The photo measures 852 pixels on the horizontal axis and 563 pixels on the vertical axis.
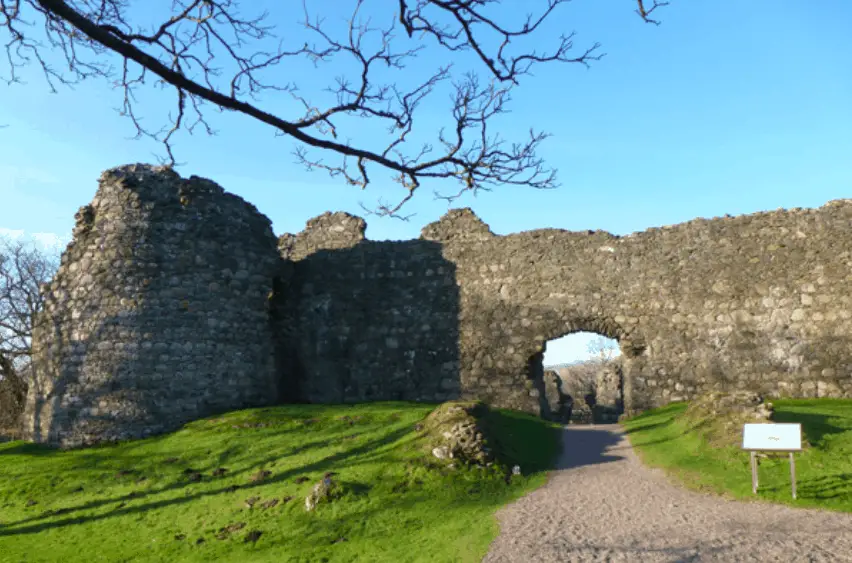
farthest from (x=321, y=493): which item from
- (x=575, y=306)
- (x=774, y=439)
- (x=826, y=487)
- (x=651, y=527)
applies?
(x=575, y=306)

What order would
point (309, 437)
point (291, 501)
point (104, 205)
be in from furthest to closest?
point (104, 205), point (309, 437), point (291, 501)

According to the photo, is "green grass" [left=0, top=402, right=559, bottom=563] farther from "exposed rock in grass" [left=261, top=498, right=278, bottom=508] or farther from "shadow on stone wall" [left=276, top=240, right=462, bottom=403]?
"shadow on stone wall" [left=276, top=240, right=462, bottom=403]

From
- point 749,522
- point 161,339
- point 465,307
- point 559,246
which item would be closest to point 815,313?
point 559,246

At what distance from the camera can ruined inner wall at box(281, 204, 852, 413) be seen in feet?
51.8

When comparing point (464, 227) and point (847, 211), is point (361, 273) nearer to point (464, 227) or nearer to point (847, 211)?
point (464, 227)

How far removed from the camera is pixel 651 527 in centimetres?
739

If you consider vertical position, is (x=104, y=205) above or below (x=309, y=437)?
above

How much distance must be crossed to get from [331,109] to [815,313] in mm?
14698

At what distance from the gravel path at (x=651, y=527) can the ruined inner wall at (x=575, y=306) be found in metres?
7.43

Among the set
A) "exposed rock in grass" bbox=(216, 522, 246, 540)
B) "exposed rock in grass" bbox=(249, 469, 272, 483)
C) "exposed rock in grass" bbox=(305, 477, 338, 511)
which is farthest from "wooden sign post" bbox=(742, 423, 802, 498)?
"exposed rock in grass" bbox=(249, 469, 272, 483)

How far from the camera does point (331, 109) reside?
607 cm

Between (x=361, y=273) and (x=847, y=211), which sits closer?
(x=847, y=211)

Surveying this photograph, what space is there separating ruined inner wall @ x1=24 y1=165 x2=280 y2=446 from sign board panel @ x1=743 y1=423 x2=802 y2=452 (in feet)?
36.6

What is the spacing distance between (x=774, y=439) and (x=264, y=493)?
7.41m
